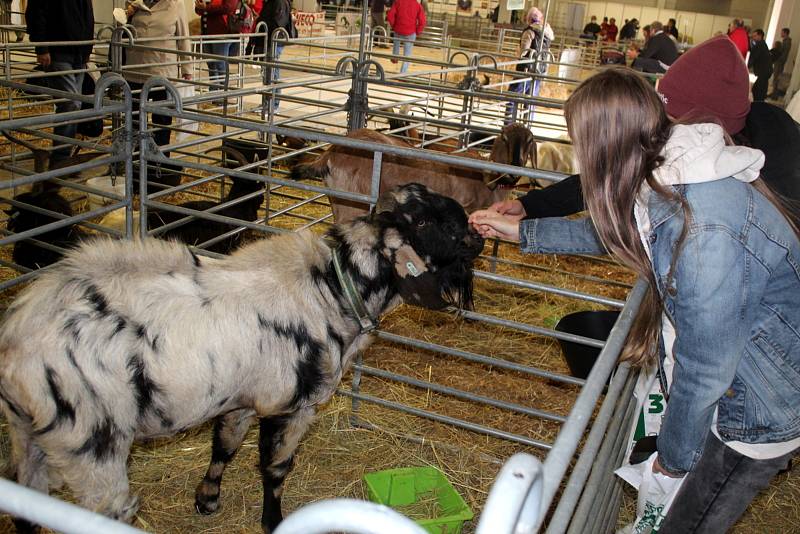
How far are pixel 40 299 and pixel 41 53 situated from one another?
680cm

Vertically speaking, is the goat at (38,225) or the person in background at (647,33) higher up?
the person in background at (647,33)

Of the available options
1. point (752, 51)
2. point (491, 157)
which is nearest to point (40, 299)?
point (491, 157)

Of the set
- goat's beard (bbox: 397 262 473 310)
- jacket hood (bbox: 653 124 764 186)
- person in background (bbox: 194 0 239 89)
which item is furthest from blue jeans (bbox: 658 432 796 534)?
person in background (bbox: 194 0 239 89)

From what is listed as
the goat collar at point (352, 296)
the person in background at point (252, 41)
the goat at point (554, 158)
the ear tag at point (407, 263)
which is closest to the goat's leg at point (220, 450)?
the goat collar at point (352, 296)

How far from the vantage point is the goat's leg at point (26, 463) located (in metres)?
2.59

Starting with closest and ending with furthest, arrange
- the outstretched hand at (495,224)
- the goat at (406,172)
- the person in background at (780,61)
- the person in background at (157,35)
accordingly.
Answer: the outstretched hand at (495,224) < the goat at (406,172) < the person in background at (157,35) < the person in background at (780,61)

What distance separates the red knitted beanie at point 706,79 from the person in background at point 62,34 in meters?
6.87

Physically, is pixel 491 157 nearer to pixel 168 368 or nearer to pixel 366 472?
pixel 366 472

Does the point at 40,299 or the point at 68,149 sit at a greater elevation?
the point at 40,299

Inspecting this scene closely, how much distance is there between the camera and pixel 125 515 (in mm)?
2600

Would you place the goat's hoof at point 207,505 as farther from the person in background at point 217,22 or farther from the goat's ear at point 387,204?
the person in background at point 217,22

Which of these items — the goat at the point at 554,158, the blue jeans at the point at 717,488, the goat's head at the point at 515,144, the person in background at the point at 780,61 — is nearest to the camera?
the blue jeans at the point at 717,488

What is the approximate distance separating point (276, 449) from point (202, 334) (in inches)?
34.3

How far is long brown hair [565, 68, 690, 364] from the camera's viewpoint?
194 centimetres
